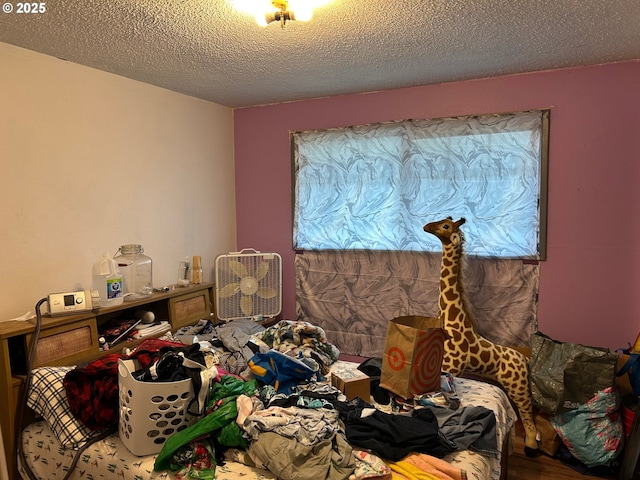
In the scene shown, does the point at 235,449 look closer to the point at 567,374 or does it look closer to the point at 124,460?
the point at 124,460

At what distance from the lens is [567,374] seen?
8.95ft

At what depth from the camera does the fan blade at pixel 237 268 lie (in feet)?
11.5

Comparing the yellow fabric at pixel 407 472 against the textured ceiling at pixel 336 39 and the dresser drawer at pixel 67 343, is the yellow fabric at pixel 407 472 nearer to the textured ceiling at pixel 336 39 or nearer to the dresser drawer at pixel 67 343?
the dresser drawer at pixel 67 343

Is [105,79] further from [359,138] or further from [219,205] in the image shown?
[359,138]

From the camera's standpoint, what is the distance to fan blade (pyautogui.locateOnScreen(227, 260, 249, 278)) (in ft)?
11.5

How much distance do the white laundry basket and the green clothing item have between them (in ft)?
0.21

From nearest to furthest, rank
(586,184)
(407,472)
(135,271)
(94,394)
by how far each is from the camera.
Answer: (407,472)
(94,394)
(586,184)
(135,271)

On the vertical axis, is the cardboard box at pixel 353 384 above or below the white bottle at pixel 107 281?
below

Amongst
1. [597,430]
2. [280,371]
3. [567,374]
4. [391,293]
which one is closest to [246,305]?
[391,293]

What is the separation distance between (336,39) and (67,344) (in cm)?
214

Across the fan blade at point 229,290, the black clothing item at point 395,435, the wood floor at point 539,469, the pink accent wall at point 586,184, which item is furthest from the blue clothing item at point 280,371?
the pink accent wall at point 586,184

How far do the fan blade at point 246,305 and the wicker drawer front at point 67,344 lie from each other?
3.81ft

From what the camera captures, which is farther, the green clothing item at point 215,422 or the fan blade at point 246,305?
the fan blade at point 246,305

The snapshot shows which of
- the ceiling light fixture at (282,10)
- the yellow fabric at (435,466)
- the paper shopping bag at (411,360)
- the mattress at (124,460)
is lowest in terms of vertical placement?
the mattress at (124,460)
